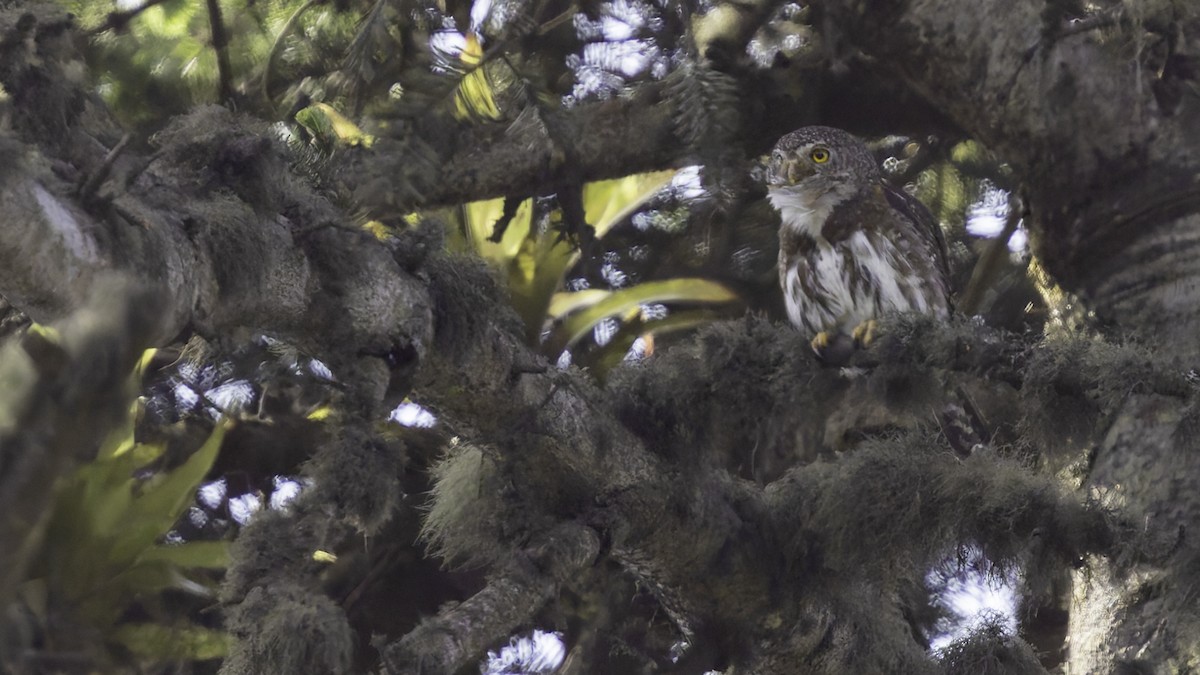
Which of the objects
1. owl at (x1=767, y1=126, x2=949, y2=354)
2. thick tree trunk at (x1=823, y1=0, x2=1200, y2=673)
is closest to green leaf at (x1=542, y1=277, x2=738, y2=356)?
owl at (x1=767, y1=126, x2=949, y2=354)

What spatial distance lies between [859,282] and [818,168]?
376 millimetres

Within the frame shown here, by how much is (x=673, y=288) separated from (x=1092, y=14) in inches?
59.9

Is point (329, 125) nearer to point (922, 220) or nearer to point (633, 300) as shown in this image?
point (633, 300)

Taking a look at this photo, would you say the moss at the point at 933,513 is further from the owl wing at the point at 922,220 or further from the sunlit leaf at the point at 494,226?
the sunlit leaf at the point at 494,226

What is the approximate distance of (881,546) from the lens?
327cm

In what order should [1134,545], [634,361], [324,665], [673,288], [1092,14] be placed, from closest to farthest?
[324,665] < [1134,545] < [634,361] < [1092,14] < [673,288]

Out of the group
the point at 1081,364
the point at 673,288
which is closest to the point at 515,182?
the point at 673,288

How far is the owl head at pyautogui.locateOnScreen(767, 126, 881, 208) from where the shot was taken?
4.24 m

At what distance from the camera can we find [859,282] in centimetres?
413

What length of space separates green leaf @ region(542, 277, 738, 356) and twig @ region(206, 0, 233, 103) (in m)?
1.22

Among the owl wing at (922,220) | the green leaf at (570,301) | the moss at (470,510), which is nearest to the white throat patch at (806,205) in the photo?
the owl wing at (922,220)

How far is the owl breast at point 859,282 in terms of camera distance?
13.4 feet

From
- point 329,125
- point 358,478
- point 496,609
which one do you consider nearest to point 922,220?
point 329,125

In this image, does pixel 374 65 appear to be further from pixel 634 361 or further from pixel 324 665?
pixel 324 665
